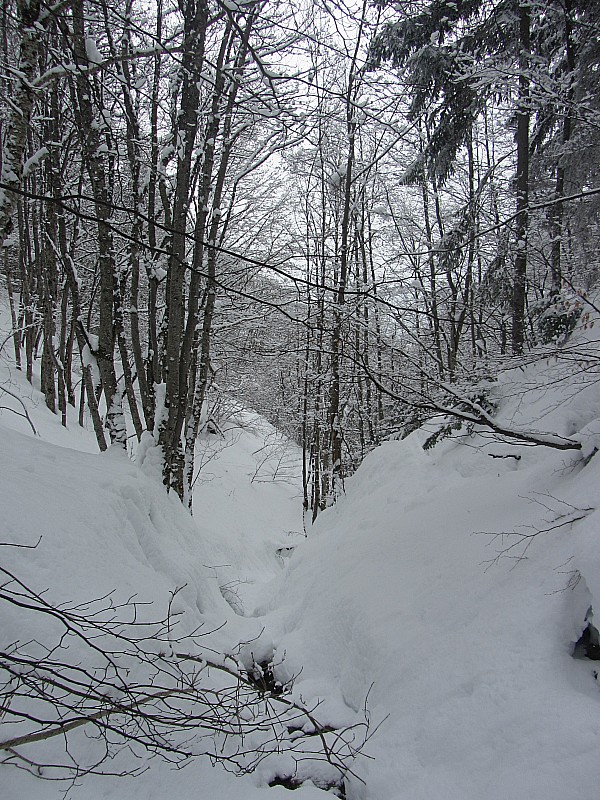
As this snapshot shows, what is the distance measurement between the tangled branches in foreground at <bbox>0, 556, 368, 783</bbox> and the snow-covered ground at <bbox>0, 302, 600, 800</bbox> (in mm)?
77

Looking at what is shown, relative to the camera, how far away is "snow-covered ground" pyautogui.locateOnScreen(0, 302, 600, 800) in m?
2.17

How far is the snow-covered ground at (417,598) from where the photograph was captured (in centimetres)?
217

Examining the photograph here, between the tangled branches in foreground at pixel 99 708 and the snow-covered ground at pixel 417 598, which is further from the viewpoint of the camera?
the snow-covered ground at pixel 417 598

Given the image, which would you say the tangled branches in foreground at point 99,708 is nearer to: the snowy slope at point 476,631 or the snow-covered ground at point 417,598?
the snow-covered ground at point 417,598

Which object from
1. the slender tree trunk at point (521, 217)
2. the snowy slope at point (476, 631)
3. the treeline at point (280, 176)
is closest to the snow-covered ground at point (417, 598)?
the snowy slope at point (476, 631)

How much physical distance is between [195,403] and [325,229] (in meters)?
6.89

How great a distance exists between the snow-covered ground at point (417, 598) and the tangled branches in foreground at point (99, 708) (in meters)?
0.08

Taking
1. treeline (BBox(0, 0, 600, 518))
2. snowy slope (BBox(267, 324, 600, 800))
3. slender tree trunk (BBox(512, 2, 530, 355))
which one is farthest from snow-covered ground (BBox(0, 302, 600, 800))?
slender tree trunk (BBox(512, 2, 530, 355))

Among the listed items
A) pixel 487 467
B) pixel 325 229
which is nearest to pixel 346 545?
pixel 487 467

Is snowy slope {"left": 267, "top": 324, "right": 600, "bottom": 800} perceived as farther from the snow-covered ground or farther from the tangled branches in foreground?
the tangled branches in foreground

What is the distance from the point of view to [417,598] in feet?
10.9

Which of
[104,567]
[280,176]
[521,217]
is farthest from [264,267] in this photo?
[280,176]

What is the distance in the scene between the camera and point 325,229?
12.6 m

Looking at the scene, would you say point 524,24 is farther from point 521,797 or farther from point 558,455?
point 521,797
